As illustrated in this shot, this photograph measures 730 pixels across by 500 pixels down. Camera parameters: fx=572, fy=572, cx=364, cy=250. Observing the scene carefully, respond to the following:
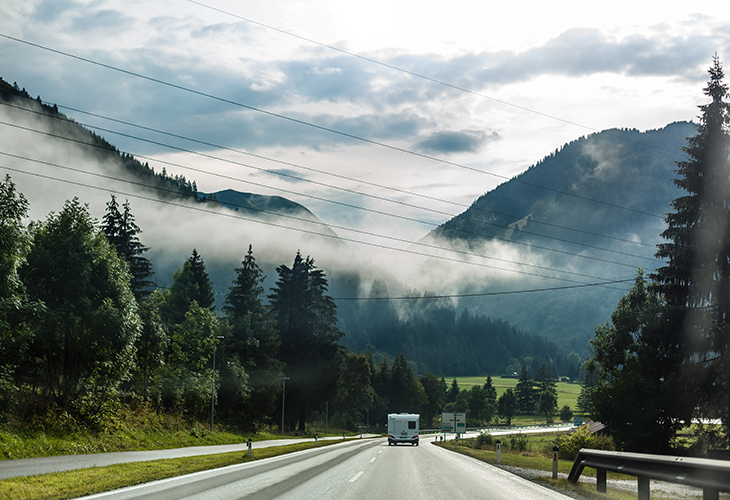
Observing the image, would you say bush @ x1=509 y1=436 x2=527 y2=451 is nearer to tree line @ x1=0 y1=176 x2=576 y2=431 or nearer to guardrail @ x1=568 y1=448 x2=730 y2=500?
tree line @ x1=0 y1=176 x2=576 y2=431

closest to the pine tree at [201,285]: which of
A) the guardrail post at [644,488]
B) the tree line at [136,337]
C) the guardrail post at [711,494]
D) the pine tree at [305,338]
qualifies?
the tree line at [136,337]

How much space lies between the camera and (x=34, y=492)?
1294 cm

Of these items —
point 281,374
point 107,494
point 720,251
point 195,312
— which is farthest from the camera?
point 281,374

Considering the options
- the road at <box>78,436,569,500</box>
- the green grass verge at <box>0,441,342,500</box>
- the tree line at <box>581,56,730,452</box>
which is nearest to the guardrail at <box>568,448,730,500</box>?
the road at <box>78,436,569,500</box>

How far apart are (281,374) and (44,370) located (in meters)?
43.6

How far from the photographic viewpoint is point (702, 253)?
124 feet

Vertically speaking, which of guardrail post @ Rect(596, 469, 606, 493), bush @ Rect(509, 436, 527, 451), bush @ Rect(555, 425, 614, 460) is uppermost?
guardrail post @ Rect(596, 469, 606, 493)

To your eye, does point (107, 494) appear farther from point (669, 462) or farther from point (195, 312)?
point (195, 312)

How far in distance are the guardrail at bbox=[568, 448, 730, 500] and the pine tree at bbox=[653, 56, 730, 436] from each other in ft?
84.9

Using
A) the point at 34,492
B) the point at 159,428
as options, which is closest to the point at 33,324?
the point at 159,428

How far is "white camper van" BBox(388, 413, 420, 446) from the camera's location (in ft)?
179

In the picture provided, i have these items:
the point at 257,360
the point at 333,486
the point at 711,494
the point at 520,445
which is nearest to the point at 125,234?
the point at 257,360

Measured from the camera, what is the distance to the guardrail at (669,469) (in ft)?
28.3

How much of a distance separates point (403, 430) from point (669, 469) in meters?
46.3
